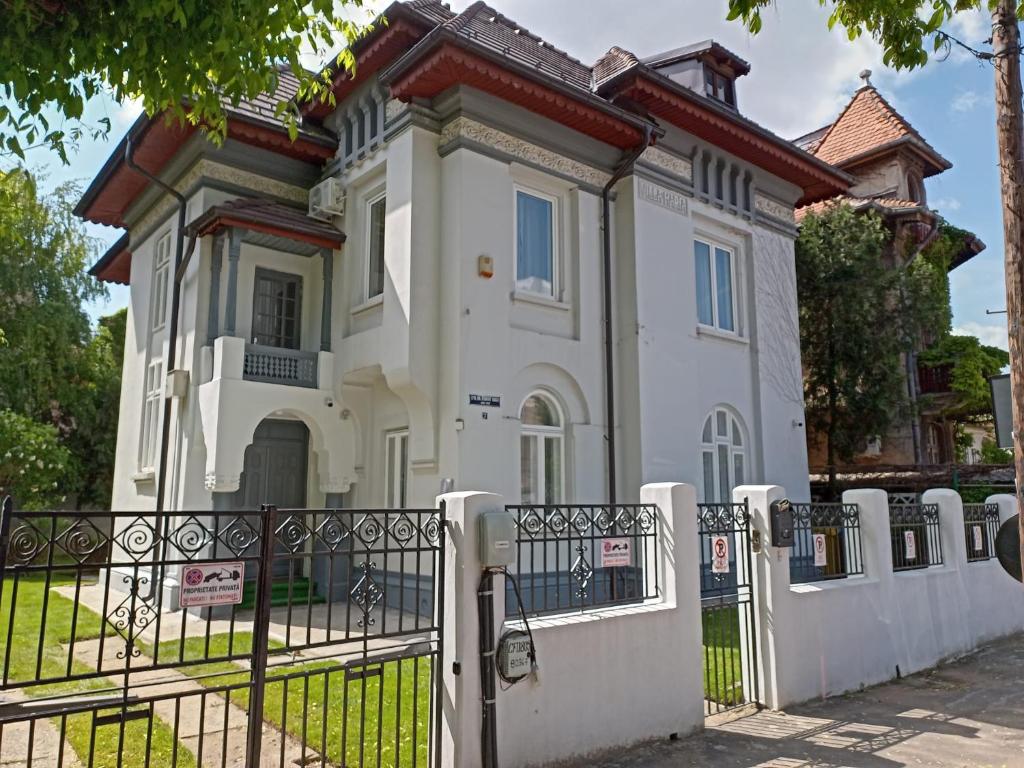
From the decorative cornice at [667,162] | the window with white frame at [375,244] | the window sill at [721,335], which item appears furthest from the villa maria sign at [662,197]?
the window with white frame at [375,244]

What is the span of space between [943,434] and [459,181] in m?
17.3

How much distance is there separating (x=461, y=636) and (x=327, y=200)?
9254 mm

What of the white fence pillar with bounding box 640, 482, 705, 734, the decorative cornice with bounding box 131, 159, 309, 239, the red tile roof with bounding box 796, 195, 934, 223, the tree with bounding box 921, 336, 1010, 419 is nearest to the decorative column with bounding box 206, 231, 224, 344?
the decorative cornice with bounding box 131, 159, 309, 239

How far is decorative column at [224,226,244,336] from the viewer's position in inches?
454

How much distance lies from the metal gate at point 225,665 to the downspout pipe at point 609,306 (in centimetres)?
505

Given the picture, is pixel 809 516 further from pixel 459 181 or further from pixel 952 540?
pixel 459 181

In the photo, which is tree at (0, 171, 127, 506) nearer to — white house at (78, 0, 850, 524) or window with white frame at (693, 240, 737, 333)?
white house at (78, 0, 850, 524)

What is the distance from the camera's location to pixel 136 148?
12977 millimetres

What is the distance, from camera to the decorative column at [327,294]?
1238 centimetres

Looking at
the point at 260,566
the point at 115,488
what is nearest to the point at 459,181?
the point at 260,566

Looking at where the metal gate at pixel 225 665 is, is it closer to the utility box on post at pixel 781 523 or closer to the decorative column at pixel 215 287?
the utility box on post at pixel 781 523

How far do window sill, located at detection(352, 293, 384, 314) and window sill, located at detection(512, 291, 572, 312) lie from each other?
204 centimetres

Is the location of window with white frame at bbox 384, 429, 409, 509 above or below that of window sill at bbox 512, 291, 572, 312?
below

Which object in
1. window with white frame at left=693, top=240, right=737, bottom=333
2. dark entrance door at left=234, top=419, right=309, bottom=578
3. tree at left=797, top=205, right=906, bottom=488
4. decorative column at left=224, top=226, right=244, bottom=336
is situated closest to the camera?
decorative column at left=224, top=226, right=244, bottom=336
